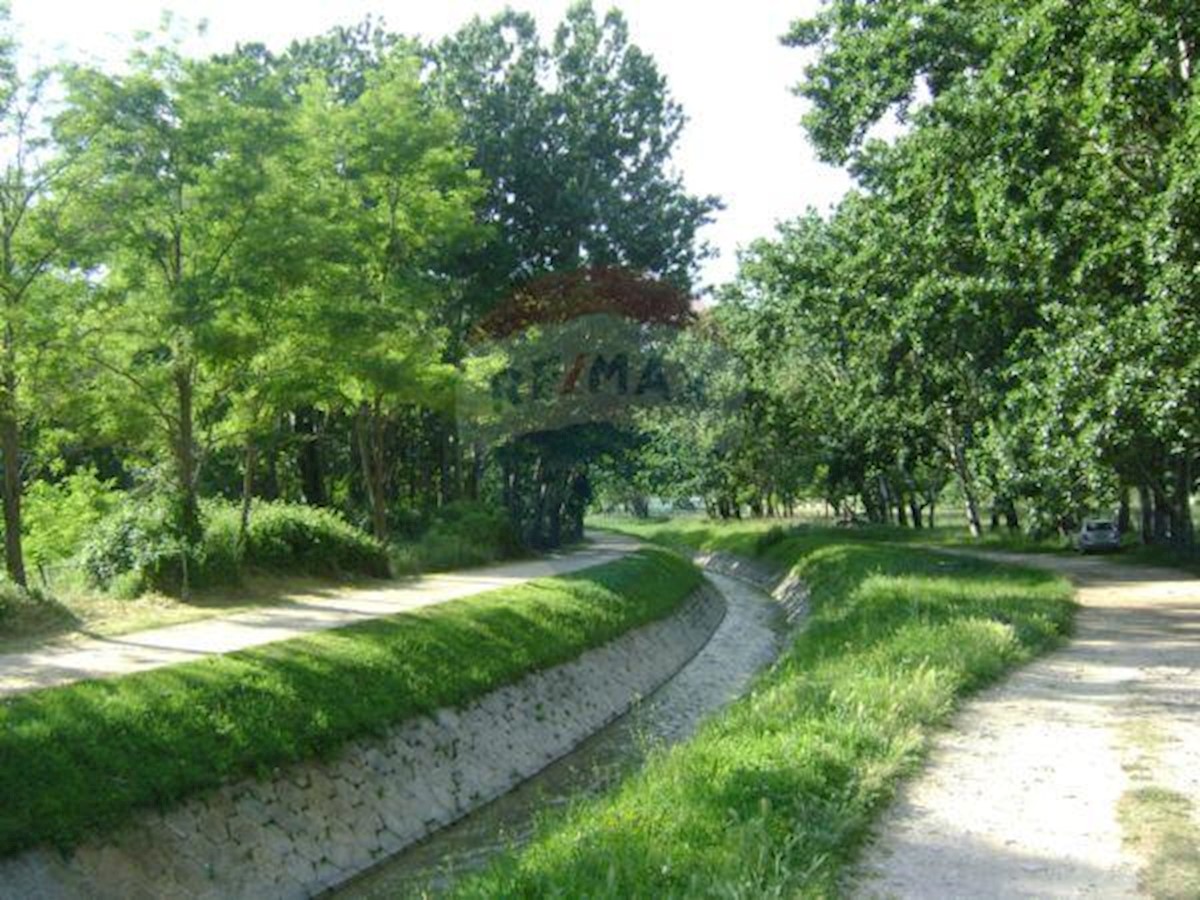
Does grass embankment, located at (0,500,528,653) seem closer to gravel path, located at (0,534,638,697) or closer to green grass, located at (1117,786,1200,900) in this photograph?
gravel path, located at (0,534,638,697)

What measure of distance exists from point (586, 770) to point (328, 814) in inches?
196

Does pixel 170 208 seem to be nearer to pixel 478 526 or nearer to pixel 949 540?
pixel 478 526

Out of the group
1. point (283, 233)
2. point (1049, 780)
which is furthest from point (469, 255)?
point (1049, 780)

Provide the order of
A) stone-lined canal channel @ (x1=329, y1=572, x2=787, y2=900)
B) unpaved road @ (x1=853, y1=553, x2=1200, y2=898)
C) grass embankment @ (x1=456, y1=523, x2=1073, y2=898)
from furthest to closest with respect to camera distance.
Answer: stone-lined canal channel @ (x1=329, y1=572, x2=787, y2=900) → unpaved road @ (x1=853, y1=553, x2=1200, y2=898) → grass embankment @ (x1=456, y1=523, x2=1073, y2=898)

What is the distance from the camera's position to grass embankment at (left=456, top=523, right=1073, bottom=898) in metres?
6.84

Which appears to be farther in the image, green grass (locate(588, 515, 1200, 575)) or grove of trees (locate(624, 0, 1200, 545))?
green grass (locate(588, 515, 1200, 575))

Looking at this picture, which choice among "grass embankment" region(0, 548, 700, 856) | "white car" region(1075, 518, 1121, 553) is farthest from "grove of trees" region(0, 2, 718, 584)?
"white car" region(1075, 518, 1121, 553)

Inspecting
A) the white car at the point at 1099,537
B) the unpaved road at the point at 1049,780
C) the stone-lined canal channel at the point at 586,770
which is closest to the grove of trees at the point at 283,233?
the stone-lined canal channel at the point at 586,770

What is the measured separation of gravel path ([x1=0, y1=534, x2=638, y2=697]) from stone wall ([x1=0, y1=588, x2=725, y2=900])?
2402 millimetres

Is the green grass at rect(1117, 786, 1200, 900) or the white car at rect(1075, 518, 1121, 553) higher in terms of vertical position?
the white car at rect(1075, 518, 1121, 553)

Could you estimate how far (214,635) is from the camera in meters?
15.4

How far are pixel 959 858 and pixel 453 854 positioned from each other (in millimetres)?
6635

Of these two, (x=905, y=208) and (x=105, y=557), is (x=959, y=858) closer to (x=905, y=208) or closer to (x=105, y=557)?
(x=105, y=557)

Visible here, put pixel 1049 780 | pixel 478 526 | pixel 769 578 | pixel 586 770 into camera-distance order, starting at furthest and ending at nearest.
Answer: pixel 769 578 → pixel 478 526 → pixel 586 770 → pixel 1049 780
